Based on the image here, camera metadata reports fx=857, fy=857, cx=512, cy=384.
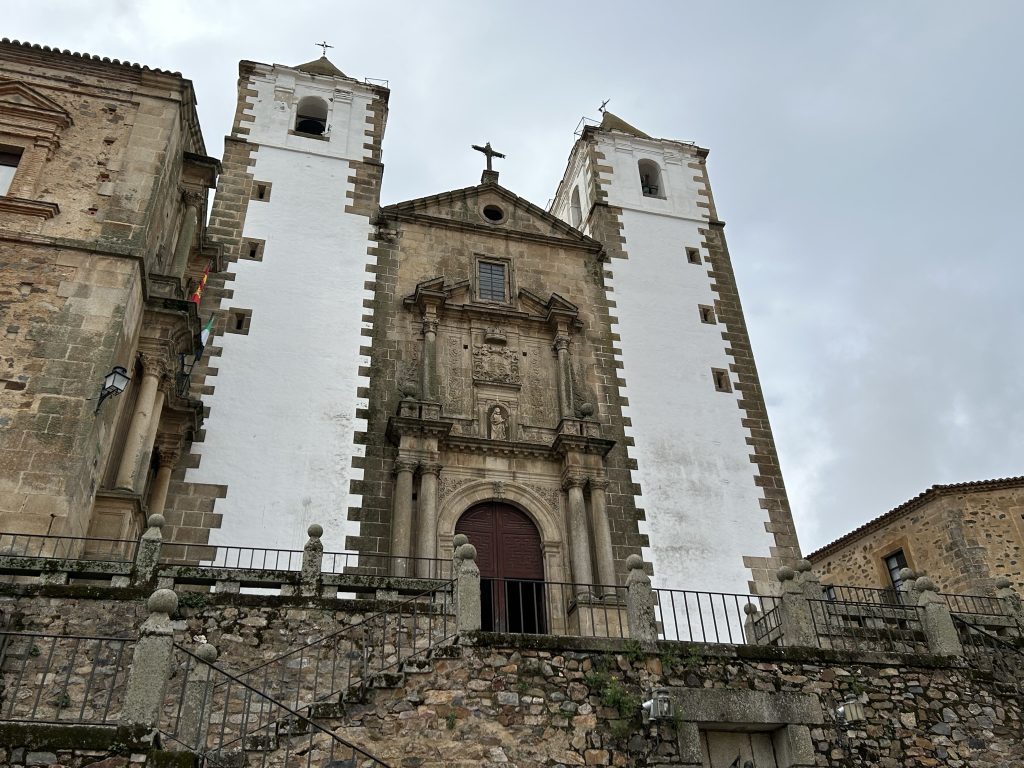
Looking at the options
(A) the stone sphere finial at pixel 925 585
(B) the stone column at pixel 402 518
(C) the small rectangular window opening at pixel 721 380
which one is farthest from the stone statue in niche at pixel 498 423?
(A) the stone sphere finial at pixel 925 585

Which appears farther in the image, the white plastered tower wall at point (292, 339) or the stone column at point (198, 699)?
the white plastered tower wall at point (292, 339)

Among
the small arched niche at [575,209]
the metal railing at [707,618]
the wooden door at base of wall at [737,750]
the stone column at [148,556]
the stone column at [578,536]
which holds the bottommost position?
the wooden door at base of wall at [737,750]

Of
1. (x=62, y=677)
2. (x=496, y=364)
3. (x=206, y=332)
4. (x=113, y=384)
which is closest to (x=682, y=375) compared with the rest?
(x=496, y=364)

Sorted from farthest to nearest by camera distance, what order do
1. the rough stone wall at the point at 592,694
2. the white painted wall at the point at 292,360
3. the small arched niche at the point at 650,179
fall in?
the small arched niche at the point at 650,179
the white painted wall at the point at 292,360
the rough stone wall at the point at 592,694

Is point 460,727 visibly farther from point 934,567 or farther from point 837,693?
point 934,567

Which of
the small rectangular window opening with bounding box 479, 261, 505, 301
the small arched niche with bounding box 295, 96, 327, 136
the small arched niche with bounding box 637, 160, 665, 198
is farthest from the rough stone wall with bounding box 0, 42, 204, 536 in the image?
the small arched niche with bounding box 637, 160, 665, 198

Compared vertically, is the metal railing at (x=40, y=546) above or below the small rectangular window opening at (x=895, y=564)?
below

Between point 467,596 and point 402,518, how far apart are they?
4488mm

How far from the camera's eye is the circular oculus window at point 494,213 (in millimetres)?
17859

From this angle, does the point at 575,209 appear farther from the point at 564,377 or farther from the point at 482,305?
the point at 564,377

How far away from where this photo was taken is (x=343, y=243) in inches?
643

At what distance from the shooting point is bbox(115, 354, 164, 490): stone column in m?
11.2

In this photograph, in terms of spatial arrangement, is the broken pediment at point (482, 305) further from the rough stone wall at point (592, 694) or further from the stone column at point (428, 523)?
the rough stone wall at point (592, 694)

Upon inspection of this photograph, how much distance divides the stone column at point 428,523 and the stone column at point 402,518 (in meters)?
0.16
